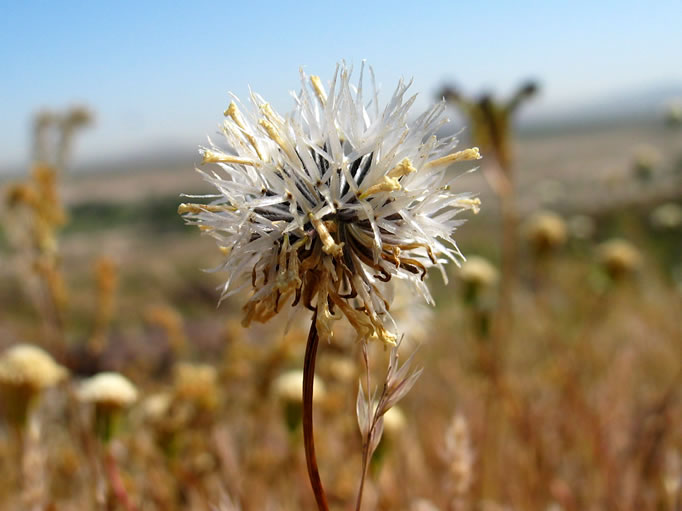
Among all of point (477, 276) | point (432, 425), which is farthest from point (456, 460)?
point (432, 425)

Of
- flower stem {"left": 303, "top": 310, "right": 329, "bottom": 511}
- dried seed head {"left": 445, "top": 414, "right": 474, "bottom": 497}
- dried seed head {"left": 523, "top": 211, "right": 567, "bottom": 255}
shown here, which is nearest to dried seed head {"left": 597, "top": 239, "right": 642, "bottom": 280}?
dried seed head {"left": 523, "top": 211, "right": 567, "bottom": 255}

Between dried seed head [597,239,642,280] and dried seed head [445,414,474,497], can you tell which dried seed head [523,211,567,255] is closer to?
dried seed head [597,239,642,280]

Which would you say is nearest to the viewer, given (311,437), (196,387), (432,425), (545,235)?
(311,437)

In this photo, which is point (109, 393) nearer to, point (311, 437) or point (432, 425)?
point (311, 437)

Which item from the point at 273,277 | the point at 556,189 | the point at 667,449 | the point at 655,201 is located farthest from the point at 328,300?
the point at 655,201

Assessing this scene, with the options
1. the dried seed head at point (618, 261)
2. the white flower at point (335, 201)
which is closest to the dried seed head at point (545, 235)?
the dried seed head at point (618, 261)

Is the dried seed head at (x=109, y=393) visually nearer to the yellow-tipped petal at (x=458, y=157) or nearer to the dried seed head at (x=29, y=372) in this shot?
the dried seed head at (x=29, y=372)
